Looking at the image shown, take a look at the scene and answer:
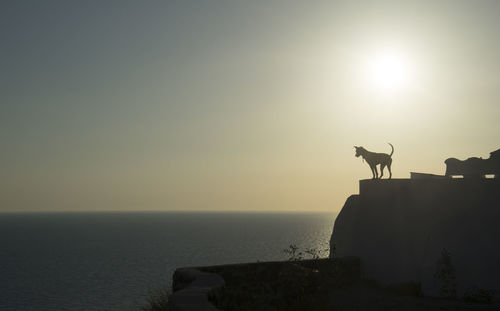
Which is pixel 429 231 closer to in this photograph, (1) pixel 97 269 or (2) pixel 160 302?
(2) pixel 160 302

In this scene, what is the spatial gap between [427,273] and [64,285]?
58.8 m

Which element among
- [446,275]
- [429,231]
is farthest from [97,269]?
[446,275]

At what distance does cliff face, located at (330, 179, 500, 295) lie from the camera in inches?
461

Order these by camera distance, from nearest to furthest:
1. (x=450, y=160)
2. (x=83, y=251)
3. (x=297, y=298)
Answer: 1. (x=297, y=298)
2. (x=450, y=160)
3. (x=83, y=251)

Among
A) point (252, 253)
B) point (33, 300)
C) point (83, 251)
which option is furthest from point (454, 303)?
point (83, 251)

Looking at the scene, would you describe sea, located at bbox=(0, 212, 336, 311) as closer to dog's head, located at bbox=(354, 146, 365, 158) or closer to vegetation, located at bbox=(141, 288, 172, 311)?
dog's head, located at bbox=(354, 146, 365, 158)

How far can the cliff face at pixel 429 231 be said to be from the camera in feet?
38.4

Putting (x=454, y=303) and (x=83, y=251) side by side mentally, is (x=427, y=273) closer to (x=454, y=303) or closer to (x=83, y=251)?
(x=454, y=303)

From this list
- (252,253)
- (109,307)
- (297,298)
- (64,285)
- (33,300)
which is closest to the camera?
(297,298)

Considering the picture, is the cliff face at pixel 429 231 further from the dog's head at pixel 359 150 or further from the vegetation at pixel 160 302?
the vegetation at pixel 160 302

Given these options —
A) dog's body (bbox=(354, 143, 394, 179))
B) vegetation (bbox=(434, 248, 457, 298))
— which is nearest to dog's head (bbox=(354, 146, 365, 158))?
dog's body (bbox=(354, 143, 394, 179))

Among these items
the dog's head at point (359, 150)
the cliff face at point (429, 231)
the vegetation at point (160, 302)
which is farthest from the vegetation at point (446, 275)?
the vegetation at point (160, 302)

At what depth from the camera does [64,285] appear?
2375 inches

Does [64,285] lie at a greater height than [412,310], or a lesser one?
lesser
